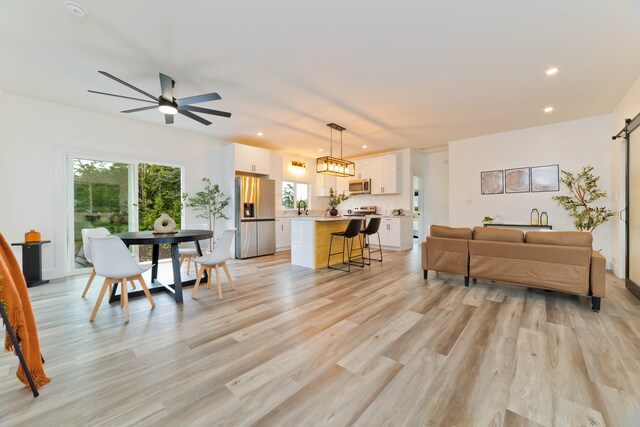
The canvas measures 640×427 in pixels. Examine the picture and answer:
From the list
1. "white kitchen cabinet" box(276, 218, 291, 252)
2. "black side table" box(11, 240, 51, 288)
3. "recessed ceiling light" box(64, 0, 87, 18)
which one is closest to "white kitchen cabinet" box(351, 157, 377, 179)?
"white kitchen cabinet" box(276, 218, 291, 252)

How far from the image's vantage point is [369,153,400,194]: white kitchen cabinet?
6.97 meters

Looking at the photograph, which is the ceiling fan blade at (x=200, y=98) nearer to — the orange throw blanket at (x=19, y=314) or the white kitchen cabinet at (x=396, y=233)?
the orange throw blanket at (x=19, y=314)

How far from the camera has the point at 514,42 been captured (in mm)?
2537

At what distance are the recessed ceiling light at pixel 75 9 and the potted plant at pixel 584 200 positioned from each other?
727cm

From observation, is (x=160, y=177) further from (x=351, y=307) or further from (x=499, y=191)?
(x=499, y=191)

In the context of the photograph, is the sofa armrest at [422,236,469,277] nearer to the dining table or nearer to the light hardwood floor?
the light hardwood floor

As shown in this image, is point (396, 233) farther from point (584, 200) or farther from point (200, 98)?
point (200, 98)

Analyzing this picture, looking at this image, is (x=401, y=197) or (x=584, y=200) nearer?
(x=584, y=200)

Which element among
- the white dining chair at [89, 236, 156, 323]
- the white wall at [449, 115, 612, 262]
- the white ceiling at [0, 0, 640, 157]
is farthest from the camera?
the white wall at [449, 115, 612, 262]

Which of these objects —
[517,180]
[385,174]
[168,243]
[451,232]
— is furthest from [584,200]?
[168,243]

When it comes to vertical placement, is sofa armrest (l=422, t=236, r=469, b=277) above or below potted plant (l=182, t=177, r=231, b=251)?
below

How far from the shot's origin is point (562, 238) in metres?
2.92

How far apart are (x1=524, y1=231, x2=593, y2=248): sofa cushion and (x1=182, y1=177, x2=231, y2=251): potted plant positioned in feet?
18.0

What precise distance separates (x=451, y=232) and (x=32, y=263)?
6.12 meters
